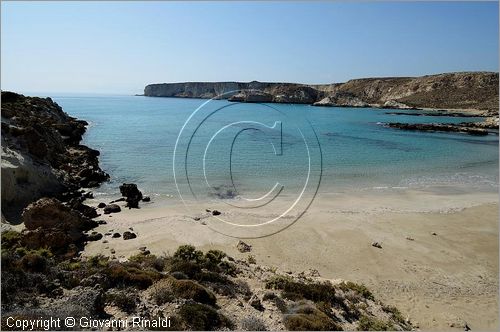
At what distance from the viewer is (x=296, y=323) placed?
328 inches

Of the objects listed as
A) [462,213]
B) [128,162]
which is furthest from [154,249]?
[128,162]

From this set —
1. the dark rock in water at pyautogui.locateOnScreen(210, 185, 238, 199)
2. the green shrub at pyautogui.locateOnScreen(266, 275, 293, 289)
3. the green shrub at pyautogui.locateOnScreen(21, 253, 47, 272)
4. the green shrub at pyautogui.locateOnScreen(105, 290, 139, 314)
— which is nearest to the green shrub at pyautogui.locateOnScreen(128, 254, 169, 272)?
the green shrub at pyautogui.locateOnScreen(105, 290, 139, 314)

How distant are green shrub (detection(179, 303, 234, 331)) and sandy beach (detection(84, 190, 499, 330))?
531cm

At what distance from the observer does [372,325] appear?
9.22 metres

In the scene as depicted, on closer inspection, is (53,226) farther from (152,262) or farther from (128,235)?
(152,262)

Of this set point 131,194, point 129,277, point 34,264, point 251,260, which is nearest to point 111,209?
point 131,194

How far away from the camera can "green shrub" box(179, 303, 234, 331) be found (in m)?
7.85

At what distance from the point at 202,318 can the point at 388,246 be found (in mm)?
10236

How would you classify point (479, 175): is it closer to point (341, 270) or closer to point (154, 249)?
point (341, 270)

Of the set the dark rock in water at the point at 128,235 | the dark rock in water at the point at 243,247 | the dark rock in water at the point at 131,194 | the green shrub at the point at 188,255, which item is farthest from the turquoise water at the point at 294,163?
the green shrub at the point at 188,255

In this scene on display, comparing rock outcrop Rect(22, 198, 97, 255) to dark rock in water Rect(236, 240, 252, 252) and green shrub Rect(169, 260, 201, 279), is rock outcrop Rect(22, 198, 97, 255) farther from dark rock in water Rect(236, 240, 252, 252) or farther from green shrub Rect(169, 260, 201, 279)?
dark rock in water Rect(236, 240, 252, 252)

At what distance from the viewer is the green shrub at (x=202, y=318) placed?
25.8ft

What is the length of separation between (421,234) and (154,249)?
12102 millimetres

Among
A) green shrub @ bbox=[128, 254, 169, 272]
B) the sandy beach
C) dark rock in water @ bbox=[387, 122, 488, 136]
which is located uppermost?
dark rock in water @ bbox=[387, 122, 488, 136]
